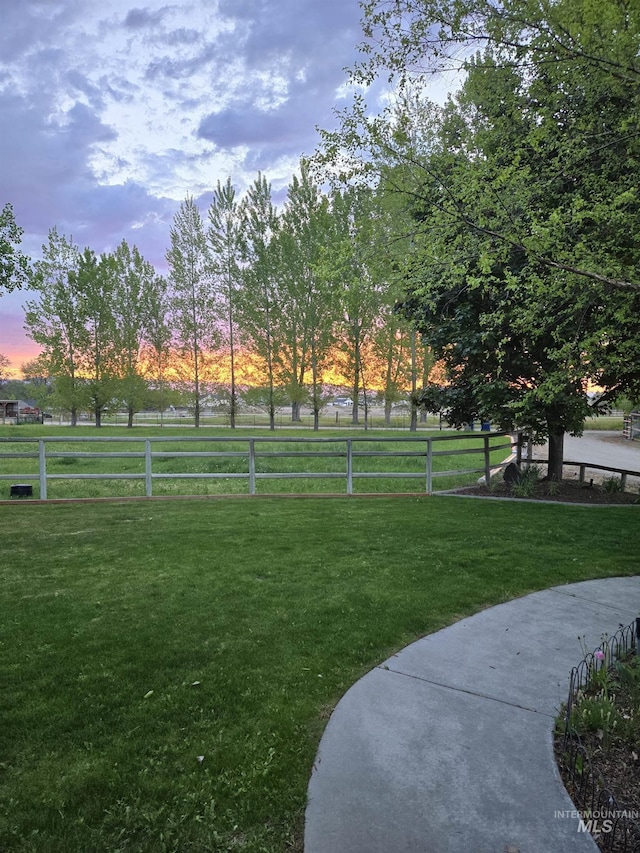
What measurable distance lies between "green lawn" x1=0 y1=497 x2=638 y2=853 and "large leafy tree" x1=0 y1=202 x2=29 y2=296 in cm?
367

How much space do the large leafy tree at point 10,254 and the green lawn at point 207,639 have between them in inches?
144

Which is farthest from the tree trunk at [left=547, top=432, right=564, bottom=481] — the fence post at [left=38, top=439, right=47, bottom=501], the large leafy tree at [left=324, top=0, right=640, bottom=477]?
the fence post at [left=38, top=439, right=47, bottom=501]

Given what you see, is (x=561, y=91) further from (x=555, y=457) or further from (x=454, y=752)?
(x=555, y=457)

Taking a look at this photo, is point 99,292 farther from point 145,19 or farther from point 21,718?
point 21,718

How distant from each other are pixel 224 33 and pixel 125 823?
8288 millimetres

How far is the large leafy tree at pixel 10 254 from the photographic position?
301 inches

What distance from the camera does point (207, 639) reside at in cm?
344

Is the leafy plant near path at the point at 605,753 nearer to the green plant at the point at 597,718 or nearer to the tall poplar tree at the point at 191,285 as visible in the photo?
the green plant at the point at 597,718

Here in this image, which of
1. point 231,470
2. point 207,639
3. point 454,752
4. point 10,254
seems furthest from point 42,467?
point 454,752

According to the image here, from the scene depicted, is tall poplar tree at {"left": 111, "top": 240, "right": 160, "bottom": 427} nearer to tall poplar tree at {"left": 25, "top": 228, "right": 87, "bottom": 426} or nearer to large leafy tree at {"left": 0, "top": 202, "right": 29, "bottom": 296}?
tall poplar tree at {"left": 25, "top": 228, "right": 87, "bottom": 426}

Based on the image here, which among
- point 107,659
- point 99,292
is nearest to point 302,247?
point 99,292

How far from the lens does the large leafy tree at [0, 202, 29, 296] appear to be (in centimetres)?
765

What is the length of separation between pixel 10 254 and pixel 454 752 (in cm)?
872

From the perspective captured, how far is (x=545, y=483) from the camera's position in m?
10.0
